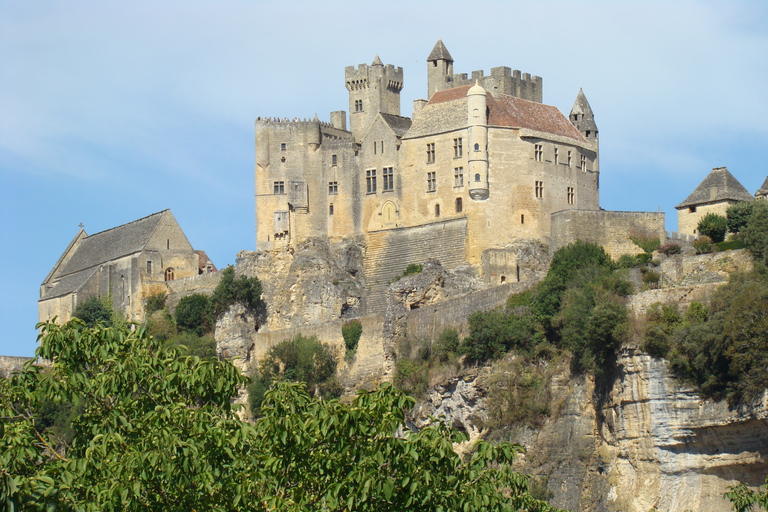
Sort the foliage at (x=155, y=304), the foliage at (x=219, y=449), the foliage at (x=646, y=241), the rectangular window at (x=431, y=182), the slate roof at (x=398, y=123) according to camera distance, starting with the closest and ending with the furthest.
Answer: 1. the foliage at (x=219, y=449)
2. the foliage at (x=646, y=241)
3. the rectangular window at (x=431, y=182)
4. the slate roof at (x=398, y=123)
5. the foliage at (x=155, y=304)

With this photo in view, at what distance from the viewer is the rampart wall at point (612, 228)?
59.0 metres

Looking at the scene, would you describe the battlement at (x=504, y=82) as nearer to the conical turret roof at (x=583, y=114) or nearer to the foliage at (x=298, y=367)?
the conical turret roof at (x=583, y=114)

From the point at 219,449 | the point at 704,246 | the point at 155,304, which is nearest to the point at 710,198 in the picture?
the point at 704,246

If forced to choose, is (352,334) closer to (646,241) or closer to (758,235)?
(646,241)

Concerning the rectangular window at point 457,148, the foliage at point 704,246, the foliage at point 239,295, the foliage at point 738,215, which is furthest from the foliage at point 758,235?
the foliage at point 239,295

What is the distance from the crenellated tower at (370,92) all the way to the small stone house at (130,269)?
1308 cm

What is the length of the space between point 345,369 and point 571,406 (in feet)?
46.3

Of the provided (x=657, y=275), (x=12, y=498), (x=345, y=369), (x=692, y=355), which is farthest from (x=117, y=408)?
(x=345, y=369)

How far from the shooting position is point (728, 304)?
1740 inches

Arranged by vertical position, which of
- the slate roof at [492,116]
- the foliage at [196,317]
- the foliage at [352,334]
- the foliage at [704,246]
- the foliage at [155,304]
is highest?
the slate roof at [492,116]

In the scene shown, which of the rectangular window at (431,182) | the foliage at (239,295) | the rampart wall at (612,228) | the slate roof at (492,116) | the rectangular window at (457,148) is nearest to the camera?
the rampart wall at (612,228)

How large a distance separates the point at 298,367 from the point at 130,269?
18248 mm

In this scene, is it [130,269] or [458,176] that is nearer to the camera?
[458,176]

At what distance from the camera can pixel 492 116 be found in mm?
64938
